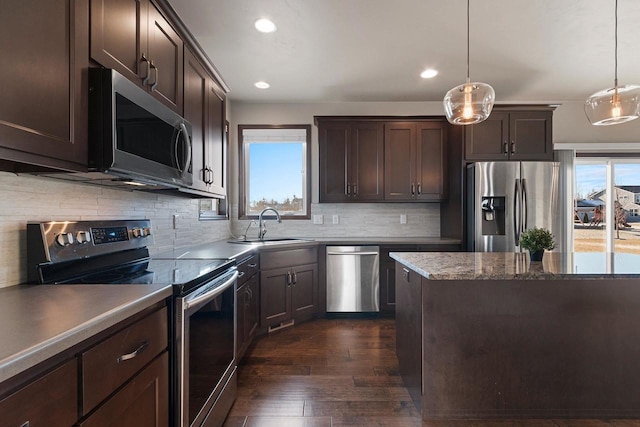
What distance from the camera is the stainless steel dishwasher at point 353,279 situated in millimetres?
3447

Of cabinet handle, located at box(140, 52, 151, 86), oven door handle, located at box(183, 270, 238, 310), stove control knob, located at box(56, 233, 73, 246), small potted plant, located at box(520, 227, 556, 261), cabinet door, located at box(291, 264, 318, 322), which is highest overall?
cabinet handle, located at box(140, 52, 151, 86)

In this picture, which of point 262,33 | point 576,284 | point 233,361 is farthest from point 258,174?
point 576,284

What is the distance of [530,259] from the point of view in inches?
79.0

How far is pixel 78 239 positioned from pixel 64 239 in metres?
0.06

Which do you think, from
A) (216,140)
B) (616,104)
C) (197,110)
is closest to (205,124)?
(197,110)

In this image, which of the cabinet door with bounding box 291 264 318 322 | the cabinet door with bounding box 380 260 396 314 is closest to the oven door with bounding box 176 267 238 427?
the cabinet door with bounding box 291 264 318 322

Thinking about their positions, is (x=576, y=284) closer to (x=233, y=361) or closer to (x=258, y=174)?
(x=233, y=361)

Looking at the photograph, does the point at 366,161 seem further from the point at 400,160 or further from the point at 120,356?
the point at 120,356

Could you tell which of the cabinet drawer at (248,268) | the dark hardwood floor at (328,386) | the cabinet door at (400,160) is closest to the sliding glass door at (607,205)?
the cabinet door at (400,160)

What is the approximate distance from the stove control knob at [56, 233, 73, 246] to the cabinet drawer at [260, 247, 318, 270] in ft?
5.60

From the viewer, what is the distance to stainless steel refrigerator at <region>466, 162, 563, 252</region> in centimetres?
327

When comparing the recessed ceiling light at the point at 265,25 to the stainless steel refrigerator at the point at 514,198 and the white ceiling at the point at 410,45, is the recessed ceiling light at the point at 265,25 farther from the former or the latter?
the stainless steel refrigerator at the point at 514,198

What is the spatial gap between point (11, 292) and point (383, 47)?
2.82 metres

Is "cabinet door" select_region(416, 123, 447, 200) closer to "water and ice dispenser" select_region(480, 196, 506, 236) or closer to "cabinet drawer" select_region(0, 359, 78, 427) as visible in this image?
"water and ice dispenser" select_region(480, 196, 506, 236)
